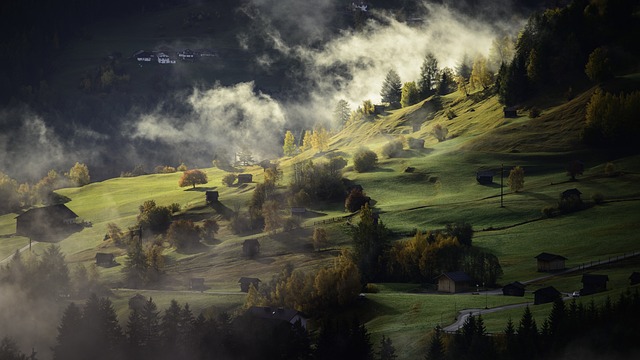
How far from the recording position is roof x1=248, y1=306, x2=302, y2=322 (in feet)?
348

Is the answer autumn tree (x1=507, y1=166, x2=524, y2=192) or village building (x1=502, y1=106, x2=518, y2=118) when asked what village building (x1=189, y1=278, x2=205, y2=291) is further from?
village building (x1=502, y1=106, x2=518, y2=118)

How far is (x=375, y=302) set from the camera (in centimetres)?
11319

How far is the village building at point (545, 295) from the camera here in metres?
101

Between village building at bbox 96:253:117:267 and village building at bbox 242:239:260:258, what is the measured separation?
23095 millimetres

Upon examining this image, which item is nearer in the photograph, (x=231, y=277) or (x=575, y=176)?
(x=231, y=277)

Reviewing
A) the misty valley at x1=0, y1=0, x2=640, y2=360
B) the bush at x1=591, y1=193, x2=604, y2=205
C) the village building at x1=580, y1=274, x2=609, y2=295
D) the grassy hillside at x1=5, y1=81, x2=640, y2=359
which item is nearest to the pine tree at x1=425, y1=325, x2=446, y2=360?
the misty valley at x1=0, y1=0, x2=640, y2=360

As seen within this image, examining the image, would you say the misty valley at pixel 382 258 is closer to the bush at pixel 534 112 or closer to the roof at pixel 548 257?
the roof at pixel 548 257

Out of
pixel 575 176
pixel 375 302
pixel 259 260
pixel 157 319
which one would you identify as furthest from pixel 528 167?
pixel 157 319

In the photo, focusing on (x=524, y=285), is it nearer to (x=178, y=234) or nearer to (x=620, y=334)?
(x=620, y=334)

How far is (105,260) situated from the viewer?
512ft

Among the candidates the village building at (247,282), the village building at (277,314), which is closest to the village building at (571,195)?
the village building at (247,282)

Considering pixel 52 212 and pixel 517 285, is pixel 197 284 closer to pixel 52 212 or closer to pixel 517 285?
pixel 517 285

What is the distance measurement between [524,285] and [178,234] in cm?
6824

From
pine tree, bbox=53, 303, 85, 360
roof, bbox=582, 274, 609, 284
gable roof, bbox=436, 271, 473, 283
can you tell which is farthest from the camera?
gable roof, bbox=436, 271, 473, 283
